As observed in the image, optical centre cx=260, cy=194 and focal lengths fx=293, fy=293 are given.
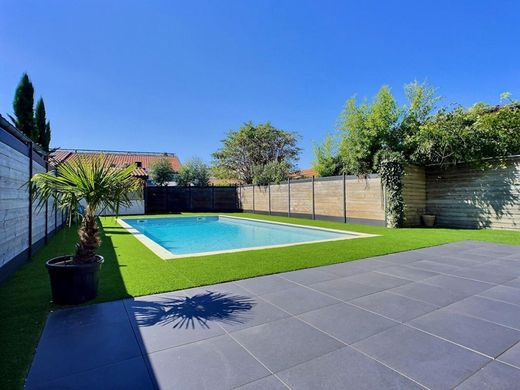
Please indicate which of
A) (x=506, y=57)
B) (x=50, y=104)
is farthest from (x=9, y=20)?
(x=506, y=57)

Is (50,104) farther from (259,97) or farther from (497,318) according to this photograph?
(497,318)

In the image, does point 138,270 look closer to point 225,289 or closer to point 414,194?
point 225,289

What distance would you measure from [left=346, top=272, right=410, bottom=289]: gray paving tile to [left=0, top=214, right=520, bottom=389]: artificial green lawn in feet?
3.31

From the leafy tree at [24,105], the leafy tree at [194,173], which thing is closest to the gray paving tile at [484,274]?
the leafy tree at [24,105]

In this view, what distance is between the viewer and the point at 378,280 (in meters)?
4.52

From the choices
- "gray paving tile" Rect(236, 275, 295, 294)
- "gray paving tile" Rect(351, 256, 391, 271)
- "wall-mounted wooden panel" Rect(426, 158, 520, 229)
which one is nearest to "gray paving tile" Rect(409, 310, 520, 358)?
"gray paving tile" Rect(236, 275, 295, 294)

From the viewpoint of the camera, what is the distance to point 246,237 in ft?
37.3

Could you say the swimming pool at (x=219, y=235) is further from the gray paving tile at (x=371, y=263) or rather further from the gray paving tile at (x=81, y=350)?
the gray paving tile at (x=81, y=350)

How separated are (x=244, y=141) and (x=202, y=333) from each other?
27728 mm


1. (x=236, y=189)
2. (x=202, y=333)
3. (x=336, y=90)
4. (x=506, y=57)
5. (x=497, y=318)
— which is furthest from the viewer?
(x=236, y=189)

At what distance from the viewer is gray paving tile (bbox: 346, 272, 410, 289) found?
432 cm

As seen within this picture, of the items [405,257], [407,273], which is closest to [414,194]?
[405,257]

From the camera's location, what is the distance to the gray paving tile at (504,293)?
3662 millimetres

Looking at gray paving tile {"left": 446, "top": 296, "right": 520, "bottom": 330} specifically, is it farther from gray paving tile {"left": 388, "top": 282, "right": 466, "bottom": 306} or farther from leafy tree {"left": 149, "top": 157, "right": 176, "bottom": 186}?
leafy tree {"left": 149, "top": 157, "right": 176, "bottom": 186}
